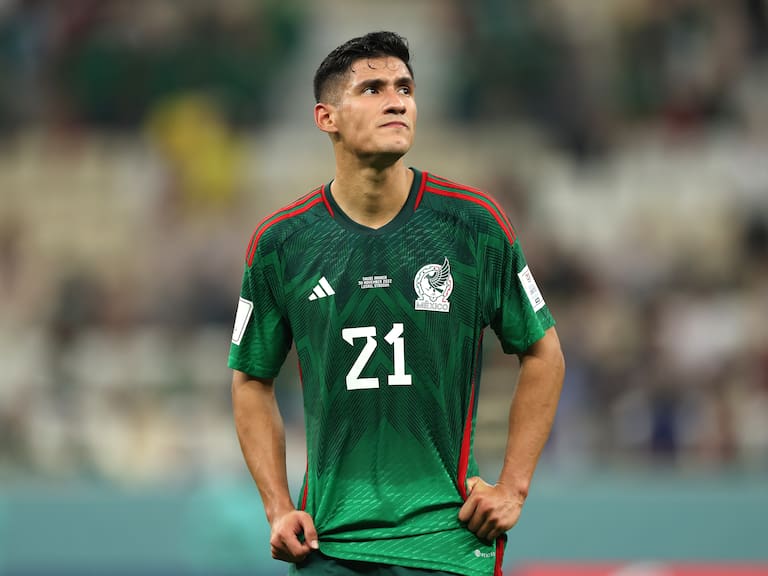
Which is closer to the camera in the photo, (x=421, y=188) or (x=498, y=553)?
(x=498, y=553)

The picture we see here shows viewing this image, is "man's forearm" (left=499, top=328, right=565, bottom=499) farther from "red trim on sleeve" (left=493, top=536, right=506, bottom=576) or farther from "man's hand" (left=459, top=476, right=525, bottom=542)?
"red trim on sleeve" (left=493, top=536, right=506, bottom=576)

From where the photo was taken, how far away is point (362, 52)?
3916 millimetres

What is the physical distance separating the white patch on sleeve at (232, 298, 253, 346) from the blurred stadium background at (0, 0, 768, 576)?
15.1 feet

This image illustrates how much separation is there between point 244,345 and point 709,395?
20.2 ft

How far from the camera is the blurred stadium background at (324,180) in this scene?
353 inches

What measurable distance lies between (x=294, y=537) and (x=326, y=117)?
1248 mm

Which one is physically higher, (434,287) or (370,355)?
(434,287)

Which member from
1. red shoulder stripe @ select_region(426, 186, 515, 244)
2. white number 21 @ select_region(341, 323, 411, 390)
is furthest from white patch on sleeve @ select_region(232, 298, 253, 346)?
red shoulder stripe @ select_region(426, 186, 515, 244)

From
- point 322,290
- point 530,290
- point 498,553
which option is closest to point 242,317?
point 322,290

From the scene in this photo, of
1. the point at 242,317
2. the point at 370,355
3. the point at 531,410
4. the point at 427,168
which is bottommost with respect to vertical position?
the point at 531,410

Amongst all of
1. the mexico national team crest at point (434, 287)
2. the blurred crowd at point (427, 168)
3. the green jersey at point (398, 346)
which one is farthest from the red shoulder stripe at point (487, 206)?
the blurred crowd at point (427, 168)

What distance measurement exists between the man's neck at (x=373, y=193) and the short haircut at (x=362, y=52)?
268mm

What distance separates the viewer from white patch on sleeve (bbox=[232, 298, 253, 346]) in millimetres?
4086

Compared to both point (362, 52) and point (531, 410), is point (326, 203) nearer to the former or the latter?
point (362, 52)
